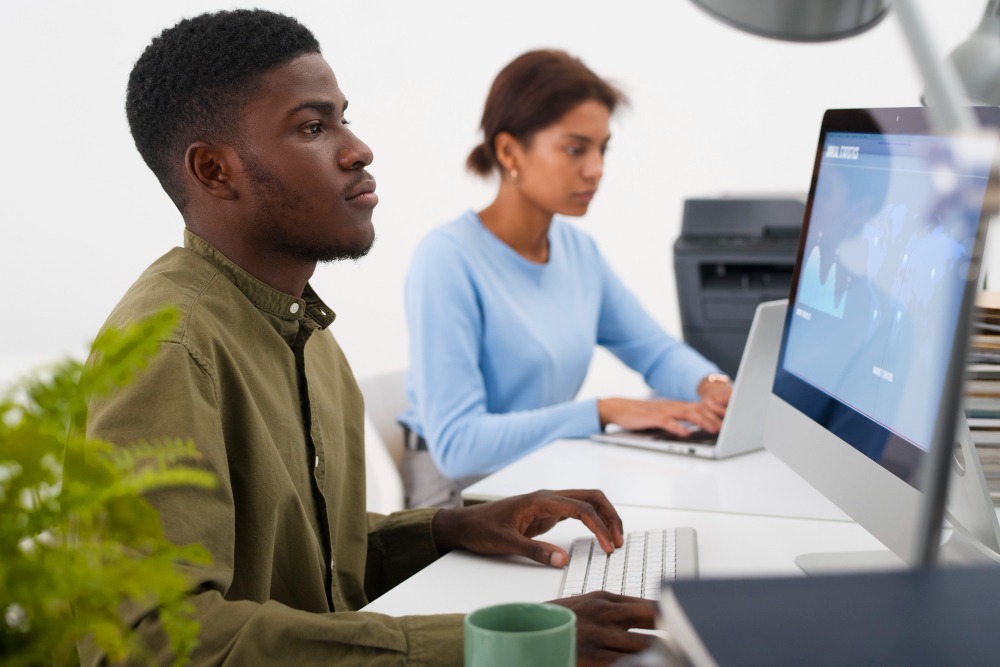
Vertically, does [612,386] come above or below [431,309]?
below

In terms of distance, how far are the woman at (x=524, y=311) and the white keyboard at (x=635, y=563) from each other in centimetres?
67

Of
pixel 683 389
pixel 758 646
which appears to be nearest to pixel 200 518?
pixel 758 646

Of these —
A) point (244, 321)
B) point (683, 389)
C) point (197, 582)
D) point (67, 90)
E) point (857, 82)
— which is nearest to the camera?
point (197, 582)

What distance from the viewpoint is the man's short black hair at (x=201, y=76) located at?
1128 millimetres

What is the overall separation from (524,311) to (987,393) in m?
1.14

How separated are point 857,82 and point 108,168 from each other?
2741 millimetres

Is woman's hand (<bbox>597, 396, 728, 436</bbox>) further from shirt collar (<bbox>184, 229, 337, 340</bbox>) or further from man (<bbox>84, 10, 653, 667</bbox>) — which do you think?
shirt collar (<bbox>184, 229, 337, 340</bbox>)

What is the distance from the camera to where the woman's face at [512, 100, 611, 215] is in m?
2.31

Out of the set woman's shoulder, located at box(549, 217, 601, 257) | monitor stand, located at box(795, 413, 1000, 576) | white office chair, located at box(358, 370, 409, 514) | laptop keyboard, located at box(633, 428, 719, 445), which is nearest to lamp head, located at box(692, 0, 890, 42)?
monitor stand, located at box(795, 413, 1000, 576)

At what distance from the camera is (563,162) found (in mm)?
2314

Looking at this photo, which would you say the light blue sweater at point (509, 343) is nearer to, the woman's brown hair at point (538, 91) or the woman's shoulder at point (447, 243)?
the woman's shoulder at point (447, 243)

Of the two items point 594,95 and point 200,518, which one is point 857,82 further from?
point 200,518

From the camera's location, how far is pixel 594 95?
235 centimetres

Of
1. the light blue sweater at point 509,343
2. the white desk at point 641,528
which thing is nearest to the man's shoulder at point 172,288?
the white desk at point 641,528
